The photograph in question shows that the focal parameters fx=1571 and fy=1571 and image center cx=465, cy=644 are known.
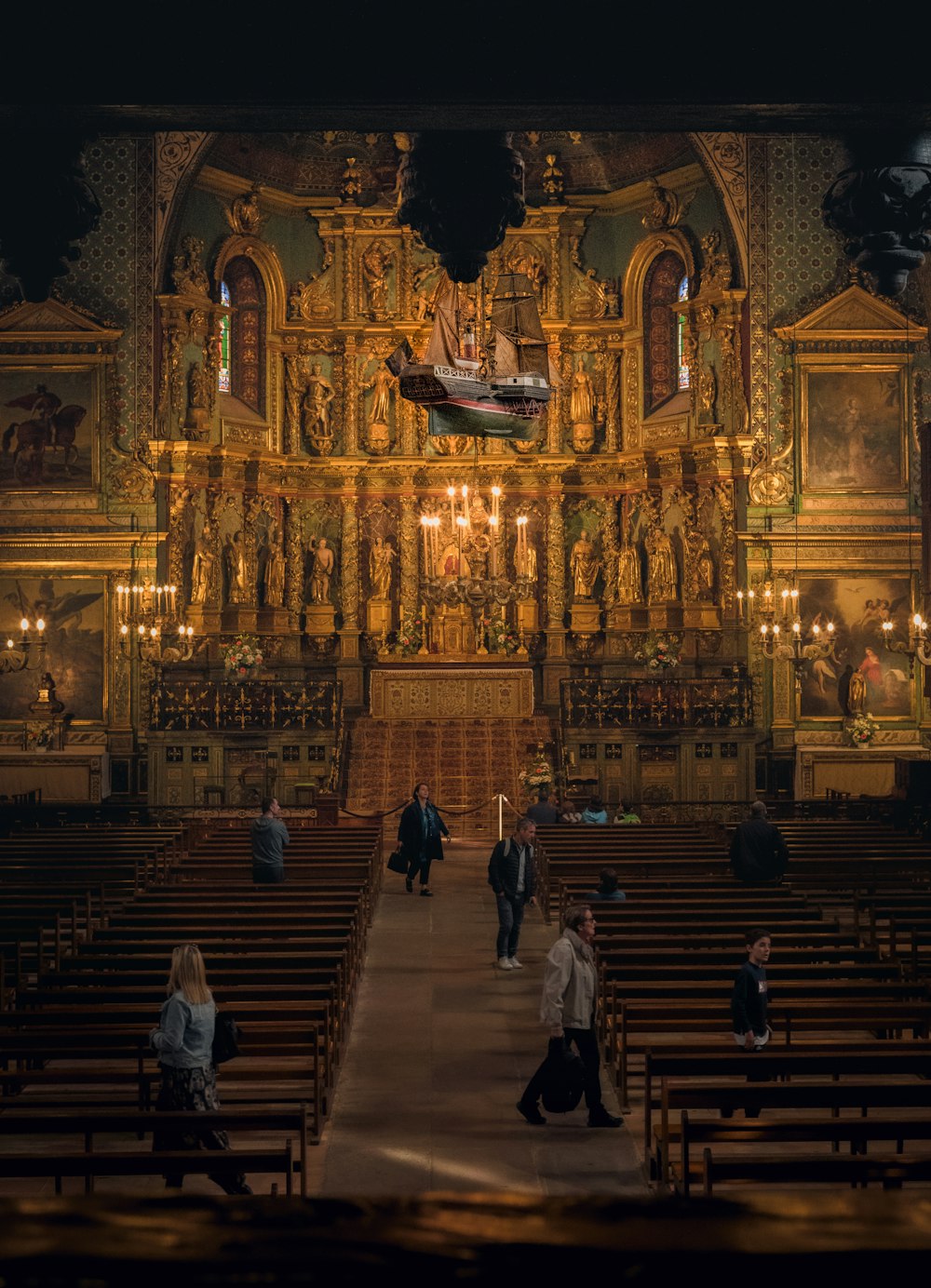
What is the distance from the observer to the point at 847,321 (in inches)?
1446

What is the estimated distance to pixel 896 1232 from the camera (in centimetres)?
196

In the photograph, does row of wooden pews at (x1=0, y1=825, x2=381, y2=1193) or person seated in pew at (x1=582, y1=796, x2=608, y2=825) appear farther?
person seated in pew at (x1=582, y1=796, x2=608, y2=825)

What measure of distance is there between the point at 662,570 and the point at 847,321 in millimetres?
7302

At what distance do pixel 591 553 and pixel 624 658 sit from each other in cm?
345

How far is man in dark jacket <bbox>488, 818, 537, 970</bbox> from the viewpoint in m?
16.3

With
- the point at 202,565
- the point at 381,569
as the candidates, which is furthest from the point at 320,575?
the point at 202,565

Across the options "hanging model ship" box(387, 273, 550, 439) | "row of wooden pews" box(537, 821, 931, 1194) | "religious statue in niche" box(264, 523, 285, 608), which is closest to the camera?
"row of wooden pews" box(537, 821, 931, 1194)

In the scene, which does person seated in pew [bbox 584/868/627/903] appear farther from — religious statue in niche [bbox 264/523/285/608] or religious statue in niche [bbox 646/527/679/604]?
religious statue in niche [bbox 264/523/285/608]

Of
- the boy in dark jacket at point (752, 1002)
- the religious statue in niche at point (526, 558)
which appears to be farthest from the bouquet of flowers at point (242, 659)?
the boy in dark jacket at point (752, 1002)

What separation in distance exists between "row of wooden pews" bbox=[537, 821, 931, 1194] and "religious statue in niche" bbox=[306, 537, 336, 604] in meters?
19.5

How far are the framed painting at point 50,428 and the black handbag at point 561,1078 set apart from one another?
94.1 feet

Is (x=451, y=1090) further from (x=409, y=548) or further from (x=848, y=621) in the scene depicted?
(x=409, y=548)

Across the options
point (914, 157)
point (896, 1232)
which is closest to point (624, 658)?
point (914, 157)

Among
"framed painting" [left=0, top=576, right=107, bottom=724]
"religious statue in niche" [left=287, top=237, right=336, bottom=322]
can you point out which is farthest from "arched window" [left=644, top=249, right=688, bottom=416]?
"framed painting" [left=0, top=576, right=107, bottom=724]
